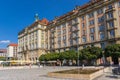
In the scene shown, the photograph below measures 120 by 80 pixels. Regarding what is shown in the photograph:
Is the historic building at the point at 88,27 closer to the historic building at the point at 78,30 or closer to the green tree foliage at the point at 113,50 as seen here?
the historic building at the point at 78,30

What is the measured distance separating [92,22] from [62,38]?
19124 millimetres

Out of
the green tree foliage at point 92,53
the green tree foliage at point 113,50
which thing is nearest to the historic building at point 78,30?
the green tree foliage at point 92,53

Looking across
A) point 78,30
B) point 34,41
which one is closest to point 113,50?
point 78,30

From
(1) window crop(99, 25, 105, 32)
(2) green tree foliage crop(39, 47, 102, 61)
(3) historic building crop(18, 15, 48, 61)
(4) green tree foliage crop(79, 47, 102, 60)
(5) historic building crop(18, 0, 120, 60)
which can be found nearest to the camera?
(4) green tree foliage crop(79, 47, 102, 60)

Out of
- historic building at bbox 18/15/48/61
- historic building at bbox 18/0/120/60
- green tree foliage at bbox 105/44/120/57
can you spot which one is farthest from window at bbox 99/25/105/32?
historic building at bbox 18/15/48/61

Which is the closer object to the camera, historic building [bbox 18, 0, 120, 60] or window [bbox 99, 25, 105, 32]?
historic building [bbox 18, 0, 120, 60]

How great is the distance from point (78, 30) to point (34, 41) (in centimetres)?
3213

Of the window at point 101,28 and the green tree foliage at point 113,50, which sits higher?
the window at point 101,28

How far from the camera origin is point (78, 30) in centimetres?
6869

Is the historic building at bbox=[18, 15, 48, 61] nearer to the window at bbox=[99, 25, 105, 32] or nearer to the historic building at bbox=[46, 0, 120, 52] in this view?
the historic building at bbox=[46, 0, 120, 52]

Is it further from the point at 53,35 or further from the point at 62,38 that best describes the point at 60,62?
the point at 53,35

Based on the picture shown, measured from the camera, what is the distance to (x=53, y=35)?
8419cm

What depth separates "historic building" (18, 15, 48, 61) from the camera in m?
89.1

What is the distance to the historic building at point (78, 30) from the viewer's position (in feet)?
186
